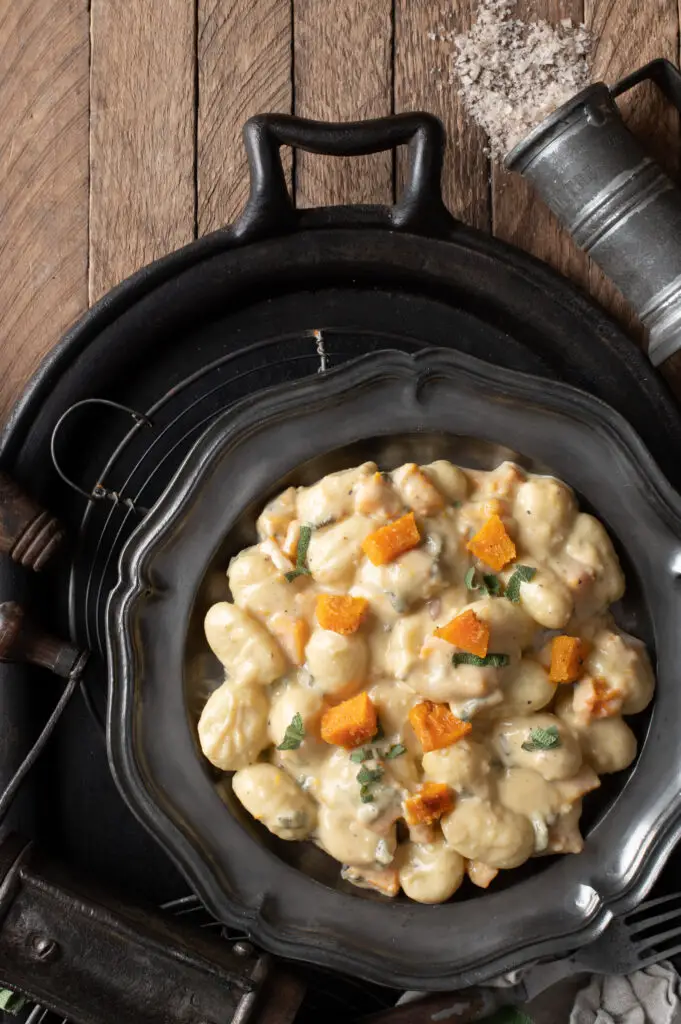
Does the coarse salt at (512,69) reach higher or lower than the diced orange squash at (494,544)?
higher

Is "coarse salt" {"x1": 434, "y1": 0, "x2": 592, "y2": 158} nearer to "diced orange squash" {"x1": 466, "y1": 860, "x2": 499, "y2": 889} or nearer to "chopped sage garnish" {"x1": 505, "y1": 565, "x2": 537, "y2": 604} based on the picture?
"chopped sage garnish" {"x1": 505, "y1": 565, "x2": 537, "y2": 604}

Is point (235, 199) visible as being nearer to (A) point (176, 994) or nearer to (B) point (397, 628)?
(B) point (397, 628)

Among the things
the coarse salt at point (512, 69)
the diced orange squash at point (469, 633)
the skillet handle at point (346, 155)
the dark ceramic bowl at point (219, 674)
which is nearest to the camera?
the diced orange squash at point (469, 633)

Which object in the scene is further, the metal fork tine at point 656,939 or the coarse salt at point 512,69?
the coarse salt at point 512,69

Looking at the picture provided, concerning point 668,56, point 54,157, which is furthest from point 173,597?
point 668,56

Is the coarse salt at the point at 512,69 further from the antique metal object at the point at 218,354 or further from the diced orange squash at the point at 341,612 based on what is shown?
the diced orange squash at the point at 341,612

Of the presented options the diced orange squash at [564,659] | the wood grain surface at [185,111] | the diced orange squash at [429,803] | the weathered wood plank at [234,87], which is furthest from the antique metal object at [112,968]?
the weathered wood plank at [234,87]

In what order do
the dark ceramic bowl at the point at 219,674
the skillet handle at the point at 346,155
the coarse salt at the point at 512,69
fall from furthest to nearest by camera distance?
the coarse salt at the point at 512,69 → the skillet handle at the point at 346,155 → the dark ceramic bowl at the point at 219,674
